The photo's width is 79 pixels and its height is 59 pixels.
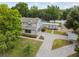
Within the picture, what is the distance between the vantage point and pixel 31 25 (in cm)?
243

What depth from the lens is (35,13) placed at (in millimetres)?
2477

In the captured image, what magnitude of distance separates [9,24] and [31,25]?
254 millimetres

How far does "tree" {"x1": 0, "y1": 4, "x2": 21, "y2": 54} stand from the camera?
2.40m

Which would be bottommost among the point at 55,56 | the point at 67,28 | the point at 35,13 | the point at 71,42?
the point at 55,56

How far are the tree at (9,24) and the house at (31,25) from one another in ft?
0.19

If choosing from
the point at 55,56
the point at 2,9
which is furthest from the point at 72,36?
the point at 2,9

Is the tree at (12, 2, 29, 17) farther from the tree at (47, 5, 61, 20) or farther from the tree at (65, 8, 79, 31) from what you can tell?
the tree at (65, 8, 79, 31)

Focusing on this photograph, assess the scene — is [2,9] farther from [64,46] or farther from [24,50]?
[64,46]

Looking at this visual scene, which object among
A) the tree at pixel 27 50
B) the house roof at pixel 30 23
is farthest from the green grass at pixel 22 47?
the house roof at pixel 30 23

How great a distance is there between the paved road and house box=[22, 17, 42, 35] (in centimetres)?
10

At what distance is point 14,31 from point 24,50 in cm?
25

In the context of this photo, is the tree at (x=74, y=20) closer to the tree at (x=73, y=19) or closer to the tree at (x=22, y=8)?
the tree at (x=73, y=19)

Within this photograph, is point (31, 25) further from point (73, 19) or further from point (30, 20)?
point (73, 19)

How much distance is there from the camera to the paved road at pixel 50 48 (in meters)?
2.43
